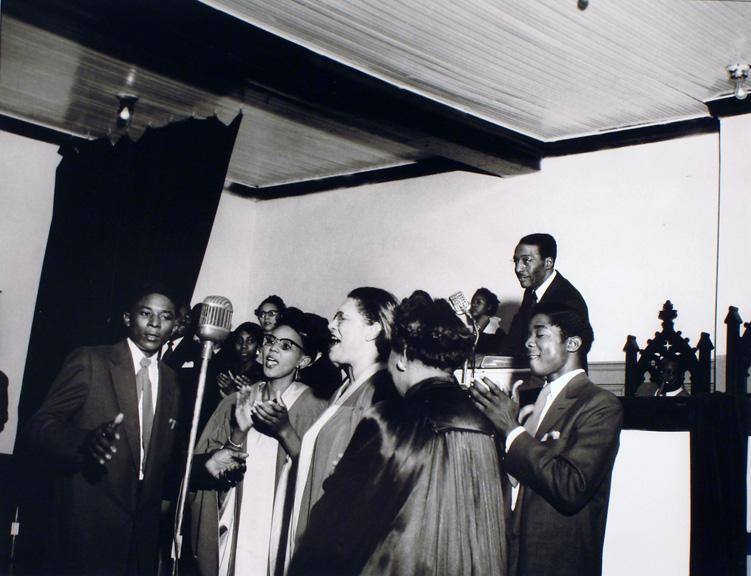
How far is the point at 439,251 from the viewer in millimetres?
7000

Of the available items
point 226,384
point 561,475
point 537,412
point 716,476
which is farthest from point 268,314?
point 716,476

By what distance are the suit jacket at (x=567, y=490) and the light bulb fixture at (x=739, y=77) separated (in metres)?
2.12

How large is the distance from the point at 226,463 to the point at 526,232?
2918 millimetres

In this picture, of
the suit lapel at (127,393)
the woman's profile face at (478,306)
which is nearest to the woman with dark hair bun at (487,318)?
the woman's profile face at (478,306)

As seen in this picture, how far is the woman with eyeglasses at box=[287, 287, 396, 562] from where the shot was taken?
4.13 m

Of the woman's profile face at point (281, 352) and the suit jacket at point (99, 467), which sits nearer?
the suit jacket at point (99, 467)

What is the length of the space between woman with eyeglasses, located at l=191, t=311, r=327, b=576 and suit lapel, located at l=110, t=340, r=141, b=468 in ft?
1.15

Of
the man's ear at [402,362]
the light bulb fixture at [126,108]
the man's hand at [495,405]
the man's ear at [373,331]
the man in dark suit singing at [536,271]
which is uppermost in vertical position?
the light bulb fixture at [126,108]

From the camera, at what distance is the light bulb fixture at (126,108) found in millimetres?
6099

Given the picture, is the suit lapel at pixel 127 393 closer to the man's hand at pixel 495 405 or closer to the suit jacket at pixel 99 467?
the suit jacket at pixel 99 467

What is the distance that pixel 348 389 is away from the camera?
4250 mm

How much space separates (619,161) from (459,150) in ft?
3.57

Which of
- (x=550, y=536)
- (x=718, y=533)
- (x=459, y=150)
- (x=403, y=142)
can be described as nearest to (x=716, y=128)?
(x=459, y=150)

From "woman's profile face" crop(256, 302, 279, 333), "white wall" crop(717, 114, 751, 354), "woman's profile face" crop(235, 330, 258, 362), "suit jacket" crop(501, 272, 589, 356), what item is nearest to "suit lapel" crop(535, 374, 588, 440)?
"suit jacket" crop(501, 272, 589, 356)
